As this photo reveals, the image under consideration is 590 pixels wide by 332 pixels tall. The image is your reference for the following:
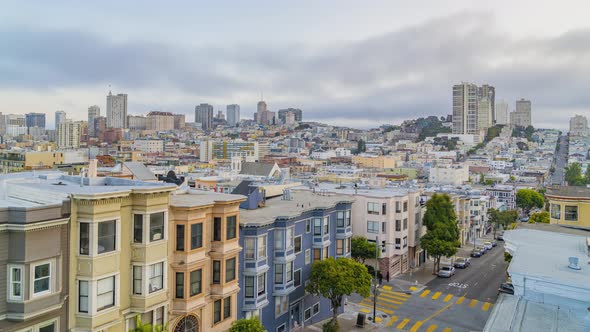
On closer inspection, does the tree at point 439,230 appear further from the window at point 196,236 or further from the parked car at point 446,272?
the window at point 196,236

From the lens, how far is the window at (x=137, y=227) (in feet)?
70.1

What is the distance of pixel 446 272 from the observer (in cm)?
5559

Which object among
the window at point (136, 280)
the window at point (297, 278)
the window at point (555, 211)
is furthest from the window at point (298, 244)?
the window at point (555, 211)

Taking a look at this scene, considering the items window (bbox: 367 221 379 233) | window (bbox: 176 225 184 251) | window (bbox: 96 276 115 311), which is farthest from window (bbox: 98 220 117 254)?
window (bbox: 367 221 379 233)

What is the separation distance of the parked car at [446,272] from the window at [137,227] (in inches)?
1702

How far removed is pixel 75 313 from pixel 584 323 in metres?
18.5

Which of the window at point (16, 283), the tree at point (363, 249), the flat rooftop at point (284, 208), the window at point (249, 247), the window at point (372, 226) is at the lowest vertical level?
the tree at point (363, 249)

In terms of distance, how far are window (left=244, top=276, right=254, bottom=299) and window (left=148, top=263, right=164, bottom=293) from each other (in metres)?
8.88

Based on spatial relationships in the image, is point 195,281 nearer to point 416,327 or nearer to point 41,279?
point 41,279

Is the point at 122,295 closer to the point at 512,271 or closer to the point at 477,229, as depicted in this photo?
the point at 512,271

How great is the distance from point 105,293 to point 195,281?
5780 mm

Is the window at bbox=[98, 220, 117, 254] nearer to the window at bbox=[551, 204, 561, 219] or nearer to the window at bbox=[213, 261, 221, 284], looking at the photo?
the window at bbox=[213, 261, 221, 284]

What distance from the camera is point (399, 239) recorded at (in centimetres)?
5403

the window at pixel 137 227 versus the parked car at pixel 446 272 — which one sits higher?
the window at pixel 137 227
